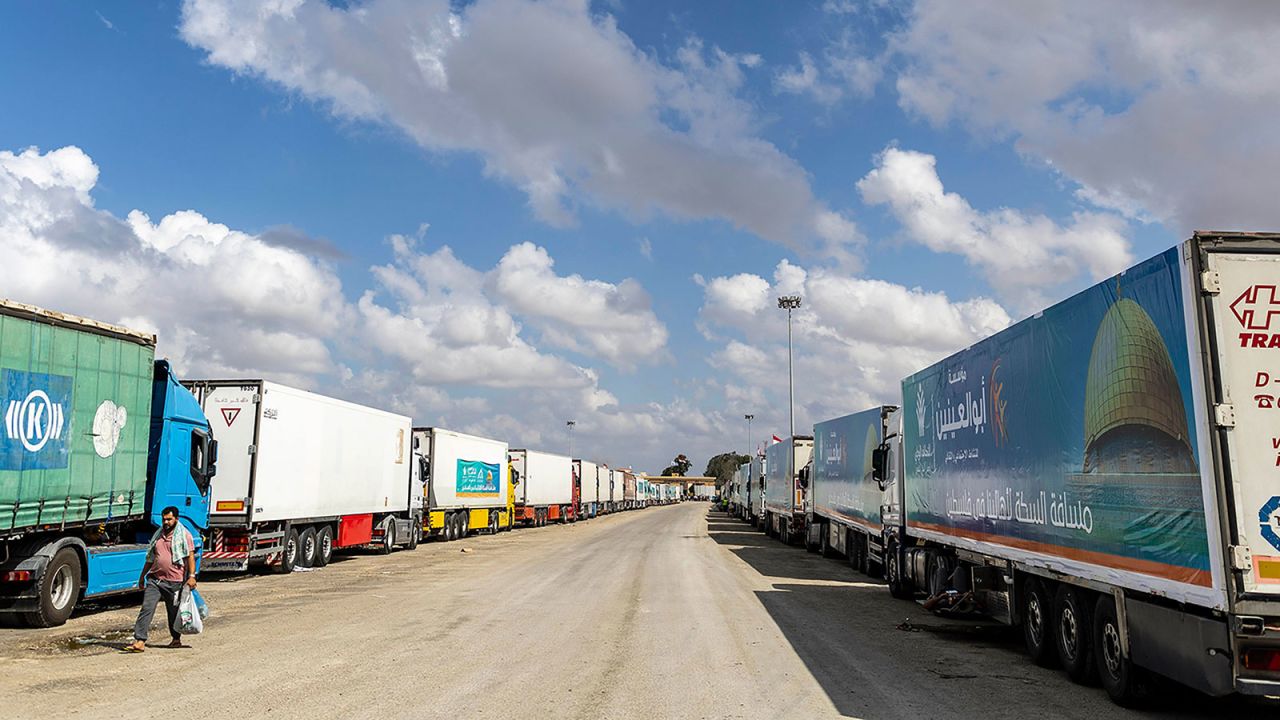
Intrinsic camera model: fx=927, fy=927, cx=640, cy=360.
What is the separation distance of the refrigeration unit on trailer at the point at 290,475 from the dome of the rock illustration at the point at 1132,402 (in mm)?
→ 16680

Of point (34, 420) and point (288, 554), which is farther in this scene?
point (288, 554)

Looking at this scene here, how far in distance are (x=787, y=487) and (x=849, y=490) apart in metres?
11.4

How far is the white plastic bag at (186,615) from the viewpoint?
1145cm

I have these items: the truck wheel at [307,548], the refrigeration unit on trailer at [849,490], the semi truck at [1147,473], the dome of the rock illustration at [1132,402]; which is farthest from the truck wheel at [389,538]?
the dome of the rock illustration at [1132,402]

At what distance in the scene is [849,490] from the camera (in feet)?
78.5

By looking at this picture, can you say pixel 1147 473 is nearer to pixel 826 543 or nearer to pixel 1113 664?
pixel 1113 664

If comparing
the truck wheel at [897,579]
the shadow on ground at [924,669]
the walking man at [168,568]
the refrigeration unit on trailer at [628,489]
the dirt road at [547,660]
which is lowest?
the shadow on ground at [924,669]

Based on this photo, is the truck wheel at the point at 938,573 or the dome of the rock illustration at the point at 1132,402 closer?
the dome of the rock illustration at the point at 1132,402

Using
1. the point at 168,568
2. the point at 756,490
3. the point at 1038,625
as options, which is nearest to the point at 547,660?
the point at 168,568

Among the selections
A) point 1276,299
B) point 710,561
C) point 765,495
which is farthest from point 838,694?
point 765,495

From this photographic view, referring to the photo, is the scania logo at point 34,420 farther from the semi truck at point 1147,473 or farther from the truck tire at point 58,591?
the semi truck at point 1147,473

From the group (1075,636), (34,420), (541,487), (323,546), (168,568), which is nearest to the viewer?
(1075,636)

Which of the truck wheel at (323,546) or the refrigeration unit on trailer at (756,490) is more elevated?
the refrigeration unit on trailer at (756,490)

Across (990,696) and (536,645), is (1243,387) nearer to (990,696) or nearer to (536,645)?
(990,696)
